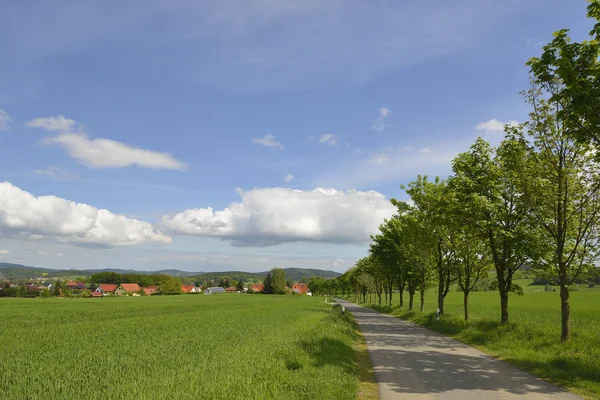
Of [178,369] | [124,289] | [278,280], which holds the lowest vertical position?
[124,289]

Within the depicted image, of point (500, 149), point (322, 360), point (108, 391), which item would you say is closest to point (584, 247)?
point (500, 149)

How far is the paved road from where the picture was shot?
9273 millimetres

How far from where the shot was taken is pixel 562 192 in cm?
1593

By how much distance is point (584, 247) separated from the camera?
54.3 ft

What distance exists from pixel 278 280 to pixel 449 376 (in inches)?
5999

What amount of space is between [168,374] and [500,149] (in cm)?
1813

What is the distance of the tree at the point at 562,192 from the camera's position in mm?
Result: 15484

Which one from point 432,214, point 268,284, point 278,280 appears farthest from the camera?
point 268,284

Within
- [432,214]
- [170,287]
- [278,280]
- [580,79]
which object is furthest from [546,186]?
[170,287]

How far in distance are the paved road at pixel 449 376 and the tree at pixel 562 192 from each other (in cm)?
454

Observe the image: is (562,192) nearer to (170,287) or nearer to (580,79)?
(580,79)

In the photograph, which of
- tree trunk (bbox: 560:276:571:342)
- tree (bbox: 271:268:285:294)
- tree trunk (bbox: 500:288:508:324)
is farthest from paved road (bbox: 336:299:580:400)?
tree (bbox: 271:268:285:294)

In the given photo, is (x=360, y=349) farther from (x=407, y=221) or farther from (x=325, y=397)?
(x=407, y=221)

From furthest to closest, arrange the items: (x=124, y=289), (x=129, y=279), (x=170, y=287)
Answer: (x=129, y=279) < (x=124, y=289) < (x=170, y=287)
